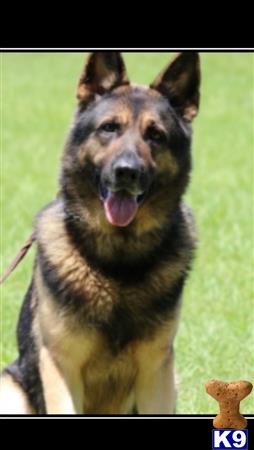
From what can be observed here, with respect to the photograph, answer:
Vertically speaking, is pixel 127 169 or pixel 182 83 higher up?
pixel 182 83

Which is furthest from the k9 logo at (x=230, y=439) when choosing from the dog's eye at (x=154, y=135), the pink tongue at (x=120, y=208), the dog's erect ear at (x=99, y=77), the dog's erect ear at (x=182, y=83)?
the dog's erect ear at (x=99, y=77)

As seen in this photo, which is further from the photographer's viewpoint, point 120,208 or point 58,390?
point 120,208

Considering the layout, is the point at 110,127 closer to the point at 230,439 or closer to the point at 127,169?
the point at 127,169

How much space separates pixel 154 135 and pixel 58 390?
1.34 metres

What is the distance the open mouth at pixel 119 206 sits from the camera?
5102 mm

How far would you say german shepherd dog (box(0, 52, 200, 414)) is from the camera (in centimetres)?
506

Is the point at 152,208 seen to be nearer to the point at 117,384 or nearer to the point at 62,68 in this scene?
the point at 117,384

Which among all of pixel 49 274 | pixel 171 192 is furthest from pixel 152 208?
pixel 49 274

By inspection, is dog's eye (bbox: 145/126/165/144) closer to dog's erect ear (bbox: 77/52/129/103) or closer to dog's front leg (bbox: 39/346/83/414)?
dog's erect ear (bbox: 77/52/129/103)

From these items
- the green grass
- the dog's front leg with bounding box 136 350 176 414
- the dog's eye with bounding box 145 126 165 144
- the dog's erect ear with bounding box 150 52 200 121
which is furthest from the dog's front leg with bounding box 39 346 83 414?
the dog's erect ear with bounding box 150 52 200 121

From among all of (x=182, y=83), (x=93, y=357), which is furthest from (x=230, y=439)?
(x=182, y=83)

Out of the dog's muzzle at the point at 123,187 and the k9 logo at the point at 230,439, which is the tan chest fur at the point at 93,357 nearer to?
the dog's muzzle at the point at 123,187

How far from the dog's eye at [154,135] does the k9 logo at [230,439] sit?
1479 millimetres

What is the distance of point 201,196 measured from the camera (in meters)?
12.2
